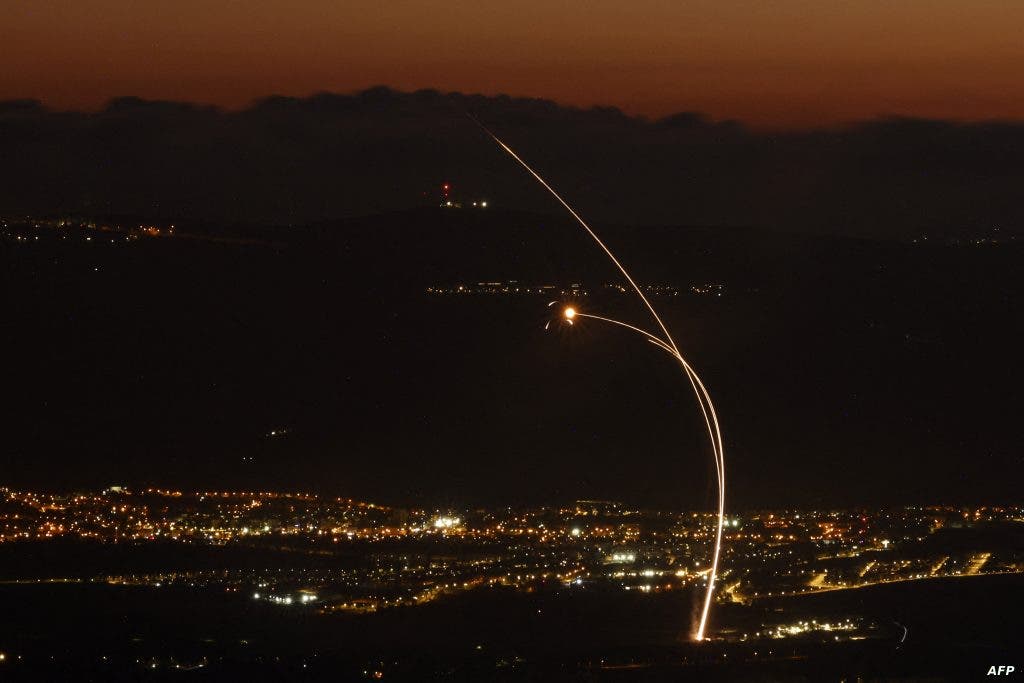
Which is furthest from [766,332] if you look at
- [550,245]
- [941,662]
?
[941,662]

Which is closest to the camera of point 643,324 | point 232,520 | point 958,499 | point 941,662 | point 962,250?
point 941,662

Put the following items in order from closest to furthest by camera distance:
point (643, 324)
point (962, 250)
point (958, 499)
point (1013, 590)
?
1. point (1013, 590)
2. point (958, 499)
3. point (643, 324)
4. point (962, 250)

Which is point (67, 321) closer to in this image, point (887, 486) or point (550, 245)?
point (550, 245)

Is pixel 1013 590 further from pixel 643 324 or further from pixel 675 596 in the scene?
pixel 643 324

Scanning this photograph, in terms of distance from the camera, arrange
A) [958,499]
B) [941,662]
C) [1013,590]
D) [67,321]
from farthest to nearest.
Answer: [67,321]
[958,499]
[1013,590]
[941,662]

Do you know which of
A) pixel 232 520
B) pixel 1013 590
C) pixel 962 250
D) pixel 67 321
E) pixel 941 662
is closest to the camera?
pixel 941 662

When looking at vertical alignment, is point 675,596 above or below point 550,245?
below

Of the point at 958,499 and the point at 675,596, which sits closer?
the point at 675,596

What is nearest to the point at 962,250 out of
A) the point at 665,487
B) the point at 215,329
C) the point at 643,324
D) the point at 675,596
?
the point at 643,324

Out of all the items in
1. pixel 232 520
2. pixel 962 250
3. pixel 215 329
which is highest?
pixel 962 250
